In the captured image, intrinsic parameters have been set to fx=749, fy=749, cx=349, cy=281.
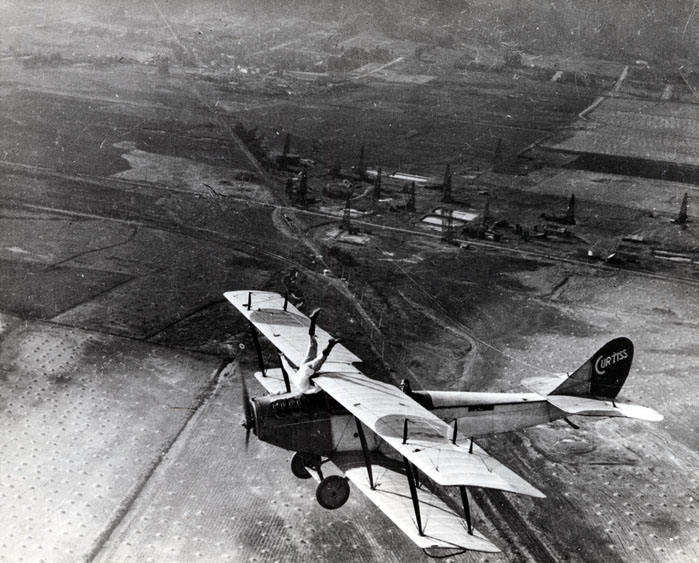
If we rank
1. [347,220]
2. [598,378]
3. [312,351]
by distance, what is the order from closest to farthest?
1. [312,351]
2. [598,378]
3. [347,220]

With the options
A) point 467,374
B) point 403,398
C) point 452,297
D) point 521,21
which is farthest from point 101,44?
point 403,398

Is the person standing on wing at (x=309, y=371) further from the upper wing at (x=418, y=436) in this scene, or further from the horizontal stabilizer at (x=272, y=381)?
the horizontal stabilizer at (x=272, y=381)

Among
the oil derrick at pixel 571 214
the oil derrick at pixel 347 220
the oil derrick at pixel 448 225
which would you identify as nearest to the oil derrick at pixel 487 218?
the oil derrick at pixel 448 225

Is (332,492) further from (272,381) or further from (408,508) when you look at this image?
(272,381)

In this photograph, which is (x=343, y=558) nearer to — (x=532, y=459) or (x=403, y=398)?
(x=403, y=398)

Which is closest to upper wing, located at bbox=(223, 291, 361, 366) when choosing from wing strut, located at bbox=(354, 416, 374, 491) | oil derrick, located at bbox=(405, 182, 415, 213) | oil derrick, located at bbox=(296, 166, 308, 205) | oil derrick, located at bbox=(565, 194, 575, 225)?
wing strut, located at bbox=(354, 416, 374, 491)

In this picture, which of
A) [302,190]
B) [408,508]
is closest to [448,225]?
[302,190]
